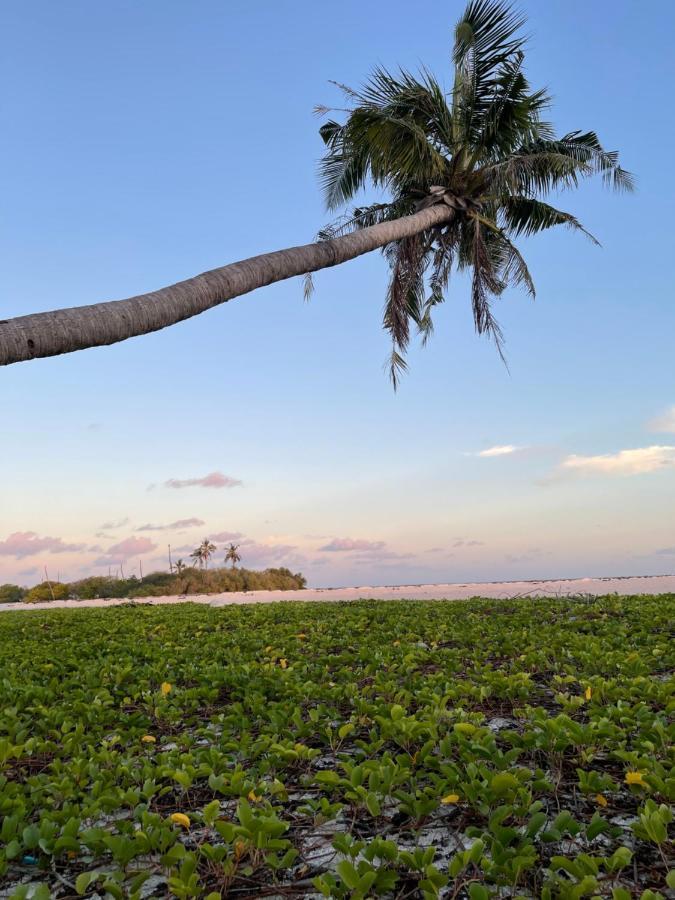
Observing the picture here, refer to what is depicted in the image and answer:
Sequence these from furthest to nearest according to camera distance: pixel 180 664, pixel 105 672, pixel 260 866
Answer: pixel 180 664
pixel 105 672
pixel 260 866

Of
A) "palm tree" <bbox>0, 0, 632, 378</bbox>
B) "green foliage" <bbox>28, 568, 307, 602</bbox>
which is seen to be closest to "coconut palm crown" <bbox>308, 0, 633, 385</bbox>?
"palm tree" <bbox>0, 0, 632, 378</bbox>

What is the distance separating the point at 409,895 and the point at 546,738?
1264 millimetres

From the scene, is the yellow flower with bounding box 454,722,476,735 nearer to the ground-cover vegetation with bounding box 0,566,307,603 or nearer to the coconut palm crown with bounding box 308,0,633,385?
the coconut palm crown with bounding box 308,0,633,385

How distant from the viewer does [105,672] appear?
5.54m

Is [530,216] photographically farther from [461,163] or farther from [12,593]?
[12,593]

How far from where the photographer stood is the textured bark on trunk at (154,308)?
4.03 meters

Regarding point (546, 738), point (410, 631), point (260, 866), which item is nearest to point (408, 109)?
point (410, 631)

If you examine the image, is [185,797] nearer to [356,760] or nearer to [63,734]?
[356,760]

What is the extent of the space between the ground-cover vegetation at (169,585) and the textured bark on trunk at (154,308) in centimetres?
1865

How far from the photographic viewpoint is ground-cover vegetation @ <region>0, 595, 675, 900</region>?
227 cm

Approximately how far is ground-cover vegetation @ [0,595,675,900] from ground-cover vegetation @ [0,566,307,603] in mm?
18363

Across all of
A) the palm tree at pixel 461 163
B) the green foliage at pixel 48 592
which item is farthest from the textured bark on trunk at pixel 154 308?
the green foliage at pixel 48 592

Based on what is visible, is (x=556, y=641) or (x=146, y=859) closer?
(x=146, y=859)

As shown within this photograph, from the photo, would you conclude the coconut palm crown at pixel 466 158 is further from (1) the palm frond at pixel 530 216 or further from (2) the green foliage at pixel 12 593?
(2) the green foliage at pixel 12 593
